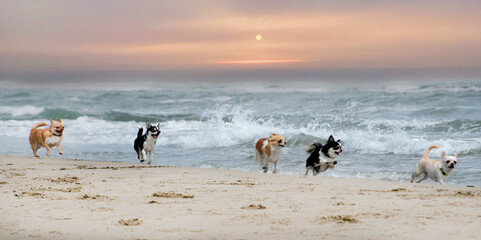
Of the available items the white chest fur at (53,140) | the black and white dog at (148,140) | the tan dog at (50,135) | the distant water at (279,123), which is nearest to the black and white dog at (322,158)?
the distant water at (279,123)

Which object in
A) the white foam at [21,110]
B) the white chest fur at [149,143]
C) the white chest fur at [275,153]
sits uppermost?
the white foam at [21,110]

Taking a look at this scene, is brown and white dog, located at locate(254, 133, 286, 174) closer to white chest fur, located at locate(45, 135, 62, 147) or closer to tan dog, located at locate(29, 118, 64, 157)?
tan dog, located at locate(29, 118, 64, 157)

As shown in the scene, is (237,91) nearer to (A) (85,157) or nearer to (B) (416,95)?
(B) (416,95)

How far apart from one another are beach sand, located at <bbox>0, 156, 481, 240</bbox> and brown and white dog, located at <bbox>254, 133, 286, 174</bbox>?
1.70 metres

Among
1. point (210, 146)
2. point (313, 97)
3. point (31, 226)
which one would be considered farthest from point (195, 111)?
point (31, 226)

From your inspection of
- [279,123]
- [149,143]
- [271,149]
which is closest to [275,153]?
[271,149]

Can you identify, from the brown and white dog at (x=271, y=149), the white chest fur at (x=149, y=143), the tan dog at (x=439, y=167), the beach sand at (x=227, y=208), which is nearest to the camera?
the beach sand at (x=227, y=208)

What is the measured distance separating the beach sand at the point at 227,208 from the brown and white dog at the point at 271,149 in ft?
5.57

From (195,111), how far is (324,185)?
76.2ft

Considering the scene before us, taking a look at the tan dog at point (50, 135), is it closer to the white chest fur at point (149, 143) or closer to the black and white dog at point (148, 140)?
the black and white dog at point (148, 140)

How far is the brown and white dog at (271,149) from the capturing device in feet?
35.7

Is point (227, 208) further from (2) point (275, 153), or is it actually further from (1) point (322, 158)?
(2) point (275, 153)

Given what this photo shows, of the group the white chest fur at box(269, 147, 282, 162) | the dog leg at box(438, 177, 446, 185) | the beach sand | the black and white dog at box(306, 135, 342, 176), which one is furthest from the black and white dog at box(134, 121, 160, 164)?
the dog leg at box(438, 177, 446, 185)

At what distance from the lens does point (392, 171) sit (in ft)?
37.0
